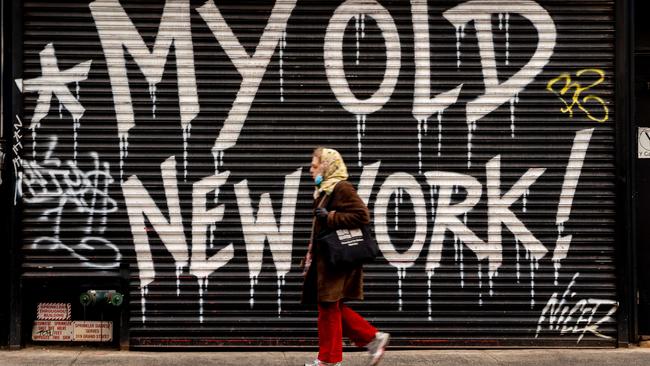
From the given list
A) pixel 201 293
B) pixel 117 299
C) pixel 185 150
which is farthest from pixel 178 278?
pixel 185 150

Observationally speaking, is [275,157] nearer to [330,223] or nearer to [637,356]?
[330,223]

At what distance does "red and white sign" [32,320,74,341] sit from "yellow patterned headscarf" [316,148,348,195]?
2.76m

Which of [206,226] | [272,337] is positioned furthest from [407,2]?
[272,337]

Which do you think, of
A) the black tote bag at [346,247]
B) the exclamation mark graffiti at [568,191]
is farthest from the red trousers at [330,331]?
the exclamation mark graffiti at [568,191]

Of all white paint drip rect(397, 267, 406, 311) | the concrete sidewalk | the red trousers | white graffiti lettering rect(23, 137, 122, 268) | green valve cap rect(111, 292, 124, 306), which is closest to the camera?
the red trousers

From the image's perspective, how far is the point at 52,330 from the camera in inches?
312

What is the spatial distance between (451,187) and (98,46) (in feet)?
11.0

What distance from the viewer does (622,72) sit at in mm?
8070

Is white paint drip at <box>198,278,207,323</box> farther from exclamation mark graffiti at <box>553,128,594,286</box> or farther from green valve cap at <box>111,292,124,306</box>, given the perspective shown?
exclamation mark graffiti at <box>553,128,594,286</box>

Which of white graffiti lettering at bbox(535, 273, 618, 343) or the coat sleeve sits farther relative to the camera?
white graffiti lettering at bbox(535, 273, 618, 343)

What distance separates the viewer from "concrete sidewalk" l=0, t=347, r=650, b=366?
7.41 m

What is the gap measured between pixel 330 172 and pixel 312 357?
182 cm

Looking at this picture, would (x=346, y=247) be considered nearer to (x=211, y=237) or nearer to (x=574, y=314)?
(x=211, y=237)

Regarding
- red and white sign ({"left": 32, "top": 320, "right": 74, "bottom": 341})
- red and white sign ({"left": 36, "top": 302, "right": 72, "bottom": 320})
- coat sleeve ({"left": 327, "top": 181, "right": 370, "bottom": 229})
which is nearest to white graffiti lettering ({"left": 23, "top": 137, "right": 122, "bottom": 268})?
red and white sign ({"left": 36, "top": 302, "right": 72, "bottom": 320})
